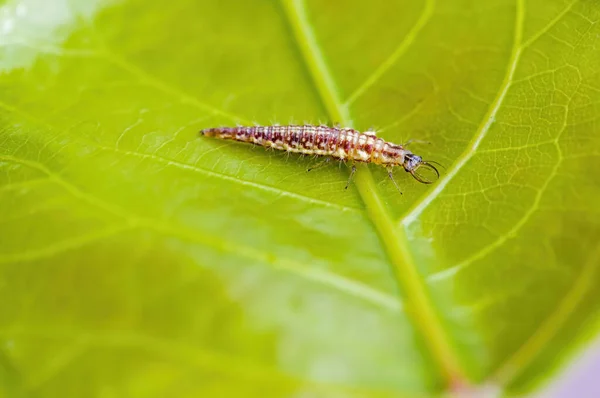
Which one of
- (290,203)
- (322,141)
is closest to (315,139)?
(322,141)

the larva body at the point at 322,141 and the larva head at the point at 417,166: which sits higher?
the larva body at the point at 322,141

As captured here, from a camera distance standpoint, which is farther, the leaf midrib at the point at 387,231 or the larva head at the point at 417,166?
the larva head at the point at 417,166

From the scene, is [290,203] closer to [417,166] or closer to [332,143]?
[332,143]

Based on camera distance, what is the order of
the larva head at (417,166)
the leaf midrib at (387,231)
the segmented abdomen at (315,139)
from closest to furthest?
the leaf midrib at (387,231) < the larva head at (417,166) < the segmented abdomen at (315,139)

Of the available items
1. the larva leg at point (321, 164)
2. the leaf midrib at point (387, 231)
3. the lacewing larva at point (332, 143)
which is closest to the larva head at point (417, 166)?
the lacewing larva at point (332, 143)

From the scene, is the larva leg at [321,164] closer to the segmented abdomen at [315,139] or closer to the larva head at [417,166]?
the segmented abdomen at [315,139]

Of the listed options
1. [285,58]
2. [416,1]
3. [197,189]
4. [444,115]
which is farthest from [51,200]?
[416,1]
